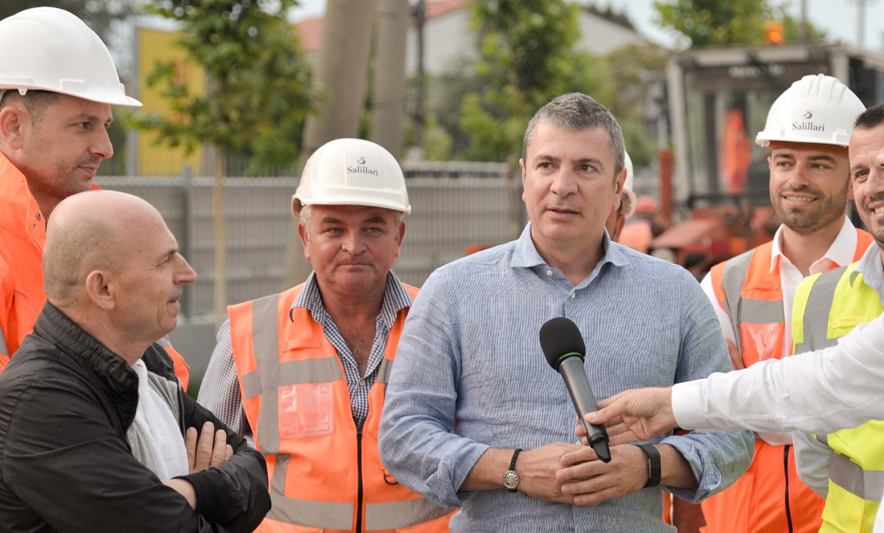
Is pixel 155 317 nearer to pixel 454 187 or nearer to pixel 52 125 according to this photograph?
pixel 52 125

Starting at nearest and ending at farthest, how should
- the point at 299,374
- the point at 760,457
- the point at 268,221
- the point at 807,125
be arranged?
the point at 299,374
the point at 760,457
the point at 807,125
the point at 268,221

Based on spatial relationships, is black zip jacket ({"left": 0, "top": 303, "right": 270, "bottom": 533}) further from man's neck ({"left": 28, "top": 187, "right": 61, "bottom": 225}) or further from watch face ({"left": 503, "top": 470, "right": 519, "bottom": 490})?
man's neck ({"left": 28, "top": 187, "right": 61, "bottom": 225})

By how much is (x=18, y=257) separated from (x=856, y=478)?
2.58 metres

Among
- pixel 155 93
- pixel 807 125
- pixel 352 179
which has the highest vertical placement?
pixel 155 93

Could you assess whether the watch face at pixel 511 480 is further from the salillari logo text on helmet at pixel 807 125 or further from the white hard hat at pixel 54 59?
the salillari logo text on helmet at pixel 807 125

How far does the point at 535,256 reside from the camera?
3.17 m

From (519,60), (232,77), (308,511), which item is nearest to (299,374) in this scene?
(308,511)

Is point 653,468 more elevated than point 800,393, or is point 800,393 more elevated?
point 800,393

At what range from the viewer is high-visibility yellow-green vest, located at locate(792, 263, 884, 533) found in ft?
10.1

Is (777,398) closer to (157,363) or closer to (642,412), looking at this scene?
(642,412)

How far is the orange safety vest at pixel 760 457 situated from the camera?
3836 mm

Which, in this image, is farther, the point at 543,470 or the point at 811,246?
the point at 811,246

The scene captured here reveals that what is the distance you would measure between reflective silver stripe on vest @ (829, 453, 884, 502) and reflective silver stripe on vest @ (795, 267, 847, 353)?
14.1 inches

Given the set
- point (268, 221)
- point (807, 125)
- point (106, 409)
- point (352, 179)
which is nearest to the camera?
point (106, 409)
